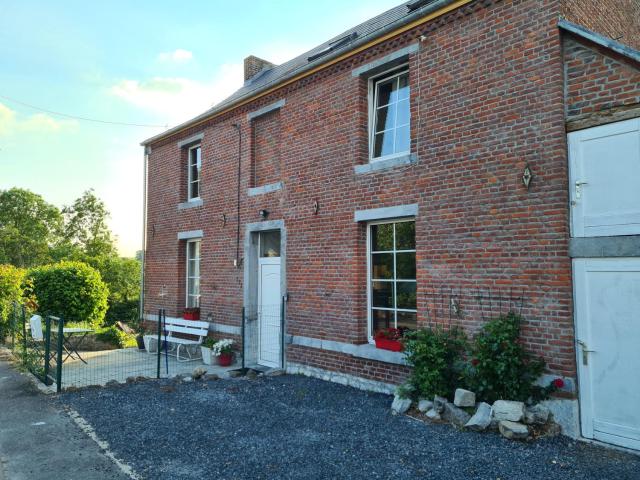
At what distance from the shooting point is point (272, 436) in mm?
5426

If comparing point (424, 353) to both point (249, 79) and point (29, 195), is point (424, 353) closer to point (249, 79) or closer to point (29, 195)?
point (249, 79)

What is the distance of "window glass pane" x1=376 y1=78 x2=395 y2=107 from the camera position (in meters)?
7.88

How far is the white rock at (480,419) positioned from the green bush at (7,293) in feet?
39.5

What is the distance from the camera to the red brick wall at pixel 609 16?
6141 millimetres

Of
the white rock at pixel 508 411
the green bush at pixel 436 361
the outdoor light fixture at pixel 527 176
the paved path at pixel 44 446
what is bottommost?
the paved path at pixel 44 446

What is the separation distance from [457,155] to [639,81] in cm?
224

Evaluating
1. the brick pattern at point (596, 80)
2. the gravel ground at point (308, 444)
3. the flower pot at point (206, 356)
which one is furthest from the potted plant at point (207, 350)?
the brick pattern at point (596, 80)

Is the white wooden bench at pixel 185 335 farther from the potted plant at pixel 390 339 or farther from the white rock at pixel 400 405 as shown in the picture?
the white rock at pixel 400 405

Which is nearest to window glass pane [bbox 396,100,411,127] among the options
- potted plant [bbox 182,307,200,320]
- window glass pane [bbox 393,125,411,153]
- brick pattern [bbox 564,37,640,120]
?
window glass pane [bbox 393,125,411,153]

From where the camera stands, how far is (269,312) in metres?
9.68

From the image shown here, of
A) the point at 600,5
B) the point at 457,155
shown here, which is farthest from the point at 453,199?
the point at 600,5

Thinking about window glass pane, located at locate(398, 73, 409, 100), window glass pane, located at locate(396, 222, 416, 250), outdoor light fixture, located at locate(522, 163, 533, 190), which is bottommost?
window glass pane, located at locate(396, 222, 416, 250)

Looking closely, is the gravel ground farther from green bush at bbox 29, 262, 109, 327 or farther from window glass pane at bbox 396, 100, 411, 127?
green bush at bbox 29, 262, 109, 327

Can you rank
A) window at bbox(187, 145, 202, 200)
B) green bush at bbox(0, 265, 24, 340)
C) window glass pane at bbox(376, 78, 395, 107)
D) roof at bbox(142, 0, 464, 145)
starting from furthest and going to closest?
1. green bush at bbox(0, 265, 24, 340)
2. window at bbox(187, 145, 202, 200)
3. window glass pane at bbox(376, 78, 395, 107)
4. roof at bbox(142, 0, 464, 145)
